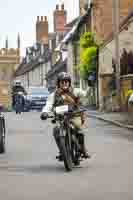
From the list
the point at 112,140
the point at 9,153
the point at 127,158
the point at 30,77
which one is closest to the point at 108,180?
the point at 127,158

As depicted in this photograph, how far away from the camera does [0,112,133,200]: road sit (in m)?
9.82

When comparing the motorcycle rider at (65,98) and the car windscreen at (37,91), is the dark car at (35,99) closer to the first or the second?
the car windscreen at (37,91)

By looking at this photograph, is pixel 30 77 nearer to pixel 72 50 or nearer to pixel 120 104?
pixel 72 50

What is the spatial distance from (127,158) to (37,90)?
130 ft

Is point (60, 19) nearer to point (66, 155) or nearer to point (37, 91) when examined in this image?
point (37, 91)

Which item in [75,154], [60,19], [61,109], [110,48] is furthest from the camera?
[60,19]

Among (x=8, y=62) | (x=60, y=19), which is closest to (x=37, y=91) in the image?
(x=60, y=19)

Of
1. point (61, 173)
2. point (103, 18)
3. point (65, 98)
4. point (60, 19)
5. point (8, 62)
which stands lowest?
point (61, 173)

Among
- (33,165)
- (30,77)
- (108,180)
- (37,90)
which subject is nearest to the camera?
(108,180)

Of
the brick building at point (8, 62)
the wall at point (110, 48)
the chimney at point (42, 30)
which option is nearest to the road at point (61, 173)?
the wall at point (110, 48)

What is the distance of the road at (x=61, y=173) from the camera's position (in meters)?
9.82

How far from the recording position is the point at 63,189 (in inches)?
405

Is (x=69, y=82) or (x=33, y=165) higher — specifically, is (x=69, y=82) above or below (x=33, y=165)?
above

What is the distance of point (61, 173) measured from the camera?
12.4 m
